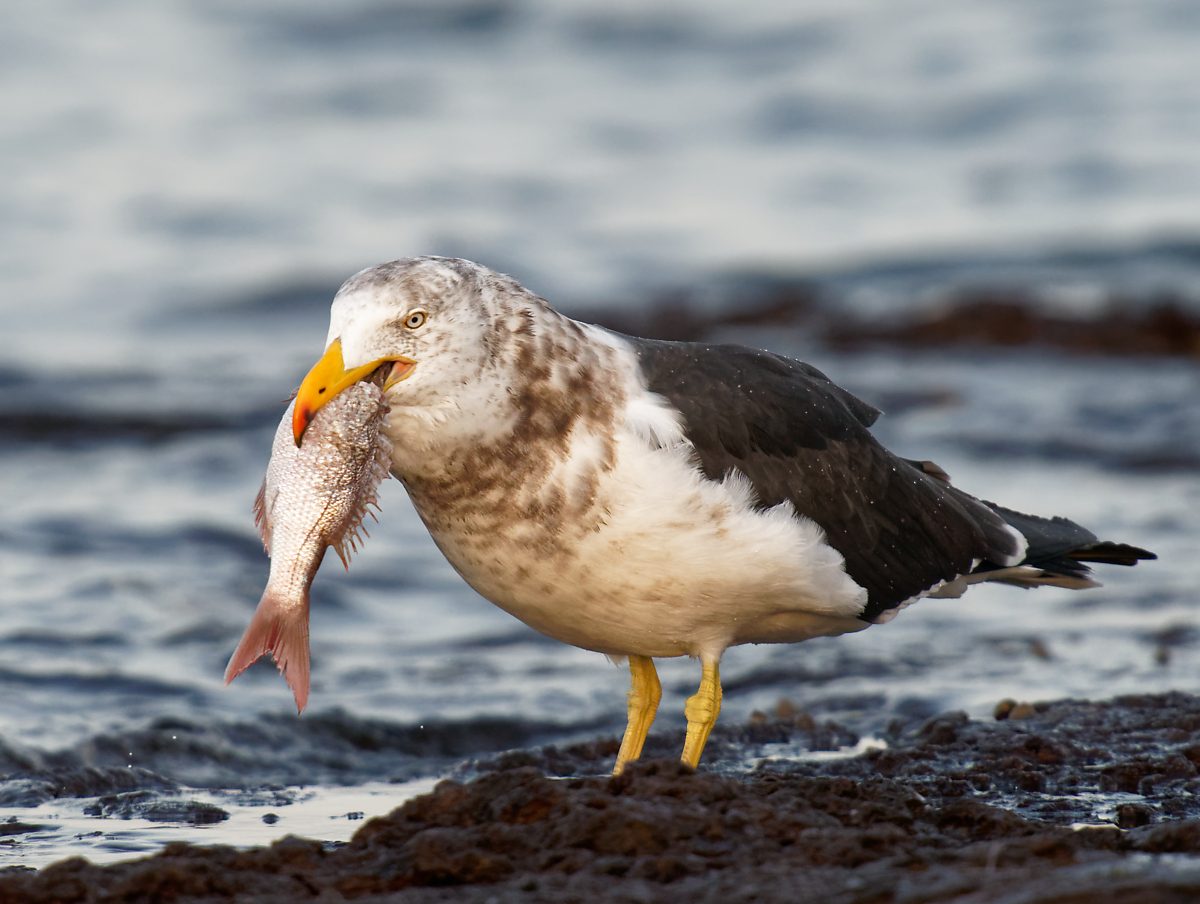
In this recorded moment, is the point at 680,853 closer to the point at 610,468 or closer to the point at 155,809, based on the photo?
the point at 610,468

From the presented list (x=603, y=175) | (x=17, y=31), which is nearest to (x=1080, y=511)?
(x=603, y=175)

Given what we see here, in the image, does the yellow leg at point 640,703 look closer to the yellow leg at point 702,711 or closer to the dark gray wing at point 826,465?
the yellow leg at point 702,711

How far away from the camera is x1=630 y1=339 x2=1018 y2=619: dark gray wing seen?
5.32 m

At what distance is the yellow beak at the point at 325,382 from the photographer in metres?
4.61

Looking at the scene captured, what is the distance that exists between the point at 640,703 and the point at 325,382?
170 cm

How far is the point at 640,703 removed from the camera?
580cm

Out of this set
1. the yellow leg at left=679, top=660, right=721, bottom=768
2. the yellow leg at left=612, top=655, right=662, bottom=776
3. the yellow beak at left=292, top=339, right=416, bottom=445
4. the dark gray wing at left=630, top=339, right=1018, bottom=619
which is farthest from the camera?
the yellow leg at left=612, top=655, right=662, bottom=776

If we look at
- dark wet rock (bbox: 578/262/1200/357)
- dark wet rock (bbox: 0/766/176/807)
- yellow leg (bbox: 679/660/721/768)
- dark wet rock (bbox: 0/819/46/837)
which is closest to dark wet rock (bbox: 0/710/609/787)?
dark wet rock (bbox: 0/766/176/807)

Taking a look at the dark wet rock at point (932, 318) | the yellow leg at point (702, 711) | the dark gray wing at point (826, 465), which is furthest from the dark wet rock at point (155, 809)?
the dark wet rock at point (932, 318)

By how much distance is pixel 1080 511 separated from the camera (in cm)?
988

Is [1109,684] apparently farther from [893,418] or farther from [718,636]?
[893,418]

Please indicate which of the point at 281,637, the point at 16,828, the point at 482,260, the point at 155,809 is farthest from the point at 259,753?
the point at 482,260

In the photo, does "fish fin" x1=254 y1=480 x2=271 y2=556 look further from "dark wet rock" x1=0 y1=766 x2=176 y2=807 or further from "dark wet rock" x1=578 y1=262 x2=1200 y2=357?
"dark wet rock" x1=578 y1=262 x2=1200 y2=357

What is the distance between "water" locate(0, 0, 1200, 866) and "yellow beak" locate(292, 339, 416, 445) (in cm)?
143
